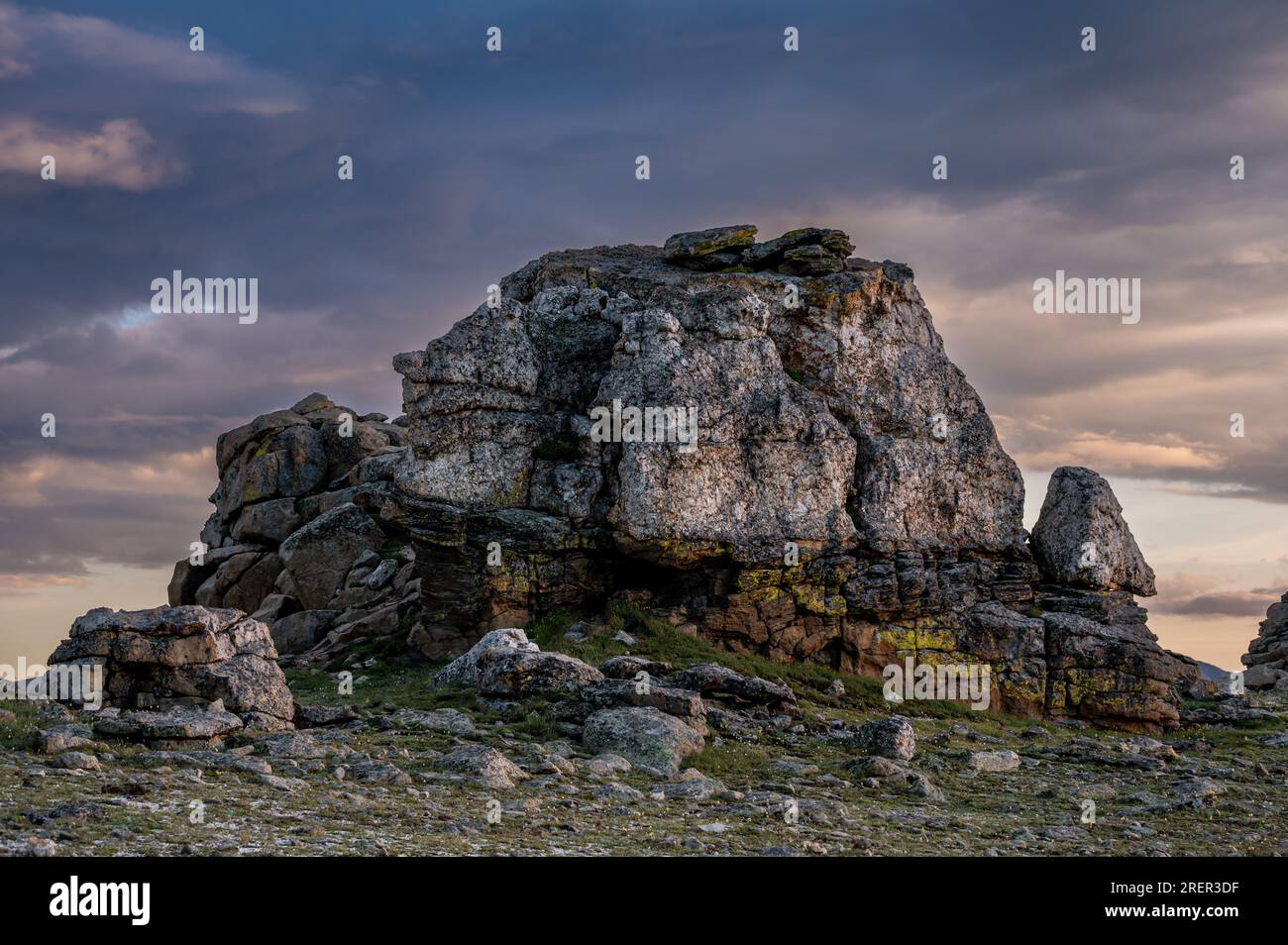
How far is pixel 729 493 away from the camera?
55781 millimetres

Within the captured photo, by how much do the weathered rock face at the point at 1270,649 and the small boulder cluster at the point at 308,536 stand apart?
54.6m

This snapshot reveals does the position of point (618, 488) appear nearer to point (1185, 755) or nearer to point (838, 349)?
point (838, 349)

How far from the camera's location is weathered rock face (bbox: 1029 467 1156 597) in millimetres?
63719

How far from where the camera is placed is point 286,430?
79438 millimetres

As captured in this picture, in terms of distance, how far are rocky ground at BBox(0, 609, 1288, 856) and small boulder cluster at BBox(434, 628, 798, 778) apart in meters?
0.10

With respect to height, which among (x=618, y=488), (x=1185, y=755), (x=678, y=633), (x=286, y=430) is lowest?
(x=1185, y=755)

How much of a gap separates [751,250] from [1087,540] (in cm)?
2359

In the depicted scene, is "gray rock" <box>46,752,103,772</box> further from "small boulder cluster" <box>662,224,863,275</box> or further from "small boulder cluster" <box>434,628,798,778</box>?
"small boulder cluster" <box>662,224,863,275</box>

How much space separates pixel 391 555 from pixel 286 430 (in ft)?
52.9

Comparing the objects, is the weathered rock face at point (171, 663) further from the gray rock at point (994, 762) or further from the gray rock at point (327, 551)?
the gray rock at point (327, 551)

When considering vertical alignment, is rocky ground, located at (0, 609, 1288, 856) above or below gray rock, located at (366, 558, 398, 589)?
below

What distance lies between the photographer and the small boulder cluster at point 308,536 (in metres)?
65.2

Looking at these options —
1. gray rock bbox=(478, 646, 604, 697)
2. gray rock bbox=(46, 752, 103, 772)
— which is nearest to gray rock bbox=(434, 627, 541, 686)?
gray rock bbox=(478, 646, 604, 697)
